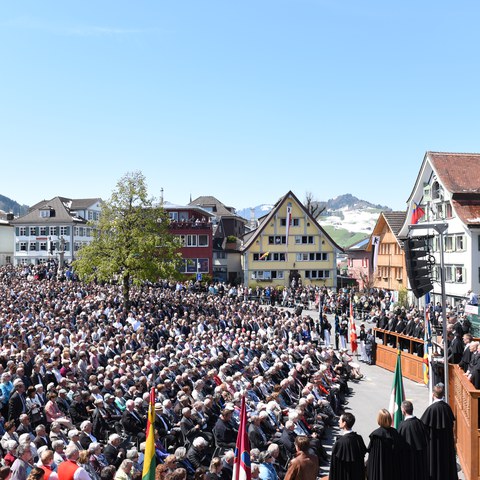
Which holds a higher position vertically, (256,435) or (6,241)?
(6,241)

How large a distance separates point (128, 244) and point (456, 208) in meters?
23.7

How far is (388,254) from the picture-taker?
60656 mm

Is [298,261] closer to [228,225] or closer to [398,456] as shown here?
[228,225]

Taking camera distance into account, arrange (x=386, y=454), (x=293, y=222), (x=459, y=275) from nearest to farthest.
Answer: (x=386, y=454), (x=459, y=275), (x=293, y=222)

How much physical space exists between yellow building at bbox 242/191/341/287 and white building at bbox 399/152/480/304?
14177 mm

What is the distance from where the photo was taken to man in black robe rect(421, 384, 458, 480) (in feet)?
32.6

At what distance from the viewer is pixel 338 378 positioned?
21703 mm

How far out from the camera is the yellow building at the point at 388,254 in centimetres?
5800

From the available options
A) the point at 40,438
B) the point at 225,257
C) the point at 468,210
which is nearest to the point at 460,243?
the point at 468,210

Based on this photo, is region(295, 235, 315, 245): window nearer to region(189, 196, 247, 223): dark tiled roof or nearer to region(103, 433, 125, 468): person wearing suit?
region(189, 196, 247, 223): dark tiled roof

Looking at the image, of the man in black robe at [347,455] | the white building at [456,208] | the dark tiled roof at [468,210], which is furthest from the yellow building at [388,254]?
the man in black robe at [347,455]

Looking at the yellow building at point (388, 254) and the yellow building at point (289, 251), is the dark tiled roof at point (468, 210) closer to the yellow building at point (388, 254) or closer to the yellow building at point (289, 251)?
the yellow building at point (388, 254)

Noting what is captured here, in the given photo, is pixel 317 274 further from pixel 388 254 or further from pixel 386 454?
pixel 386 454

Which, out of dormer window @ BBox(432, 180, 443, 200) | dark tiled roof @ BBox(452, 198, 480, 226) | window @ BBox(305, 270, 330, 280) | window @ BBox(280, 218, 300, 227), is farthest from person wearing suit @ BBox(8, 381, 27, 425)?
window @ BBox(305, 270, 330, 280)
